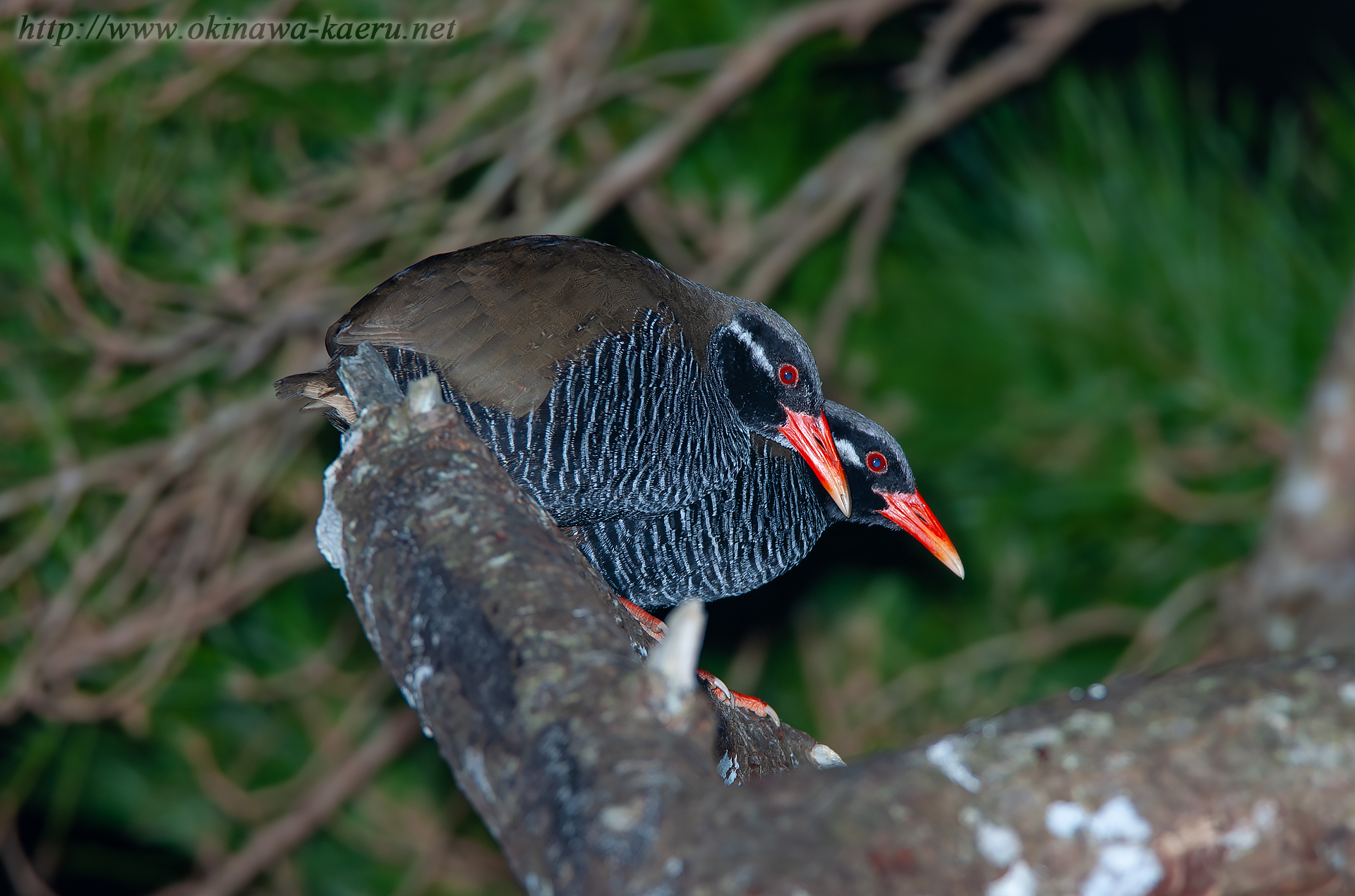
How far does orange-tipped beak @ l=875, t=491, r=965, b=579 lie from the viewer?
166cm

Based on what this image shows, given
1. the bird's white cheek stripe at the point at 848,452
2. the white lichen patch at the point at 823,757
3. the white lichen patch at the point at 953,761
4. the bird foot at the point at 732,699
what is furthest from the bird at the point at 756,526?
the white lichen patch at the point at 953,761

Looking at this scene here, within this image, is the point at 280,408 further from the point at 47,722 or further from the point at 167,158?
the point at 47,722

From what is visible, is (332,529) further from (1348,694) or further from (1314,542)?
(1314,542)

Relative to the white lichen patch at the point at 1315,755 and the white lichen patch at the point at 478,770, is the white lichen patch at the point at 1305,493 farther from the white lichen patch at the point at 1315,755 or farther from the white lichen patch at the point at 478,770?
the white lichen patch at the point at 478,770

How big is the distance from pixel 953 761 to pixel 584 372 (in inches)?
29.4

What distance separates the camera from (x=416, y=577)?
3.11 feet

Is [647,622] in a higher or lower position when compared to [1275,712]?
lower

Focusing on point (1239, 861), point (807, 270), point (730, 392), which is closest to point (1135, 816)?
point (1239, 861)

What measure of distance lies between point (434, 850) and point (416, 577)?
6.09ft

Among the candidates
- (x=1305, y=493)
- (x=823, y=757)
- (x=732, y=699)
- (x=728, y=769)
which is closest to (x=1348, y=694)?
(x=728, y=769)

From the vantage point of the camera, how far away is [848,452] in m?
1.69

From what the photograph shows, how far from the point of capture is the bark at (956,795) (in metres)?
0.68

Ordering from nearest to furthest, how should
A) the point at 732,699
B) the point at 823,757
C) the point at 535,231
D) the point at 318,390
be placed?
the point at 318,390, the point at 823,757, the point at 732,699, the point at 535,231

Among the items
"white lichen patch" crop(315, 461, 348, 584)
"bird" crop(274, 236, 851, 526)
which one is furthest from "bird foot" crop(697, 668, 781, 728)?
"white lichen patch" crop(315, 461, 348, 584)
